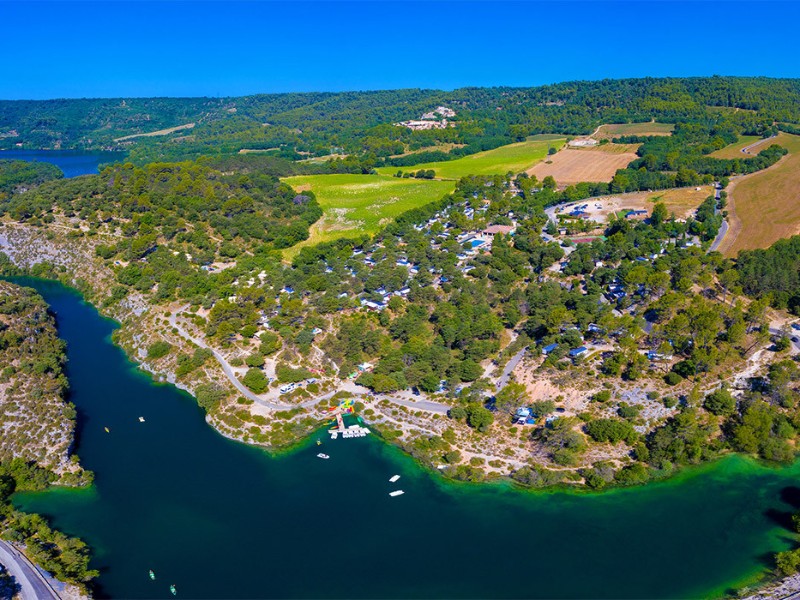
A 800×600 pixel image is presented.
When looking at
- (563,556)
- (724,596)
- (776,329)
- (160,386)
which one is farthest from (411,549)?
(776,329)

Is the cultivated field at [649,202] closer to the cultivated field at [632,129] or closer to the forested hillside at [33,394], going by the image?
the cultivated field at [632,129]

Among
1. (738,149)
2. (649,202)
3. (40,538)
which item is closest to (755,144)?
(738,149)

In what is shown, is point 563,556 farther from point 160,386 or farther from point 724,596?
point 160,386

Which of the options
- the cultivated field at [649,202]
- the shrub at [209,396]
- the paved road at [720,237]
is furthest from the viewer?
the cultivated field at [649,202]

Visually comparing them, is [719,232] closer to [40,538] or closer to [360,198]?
[360,198]

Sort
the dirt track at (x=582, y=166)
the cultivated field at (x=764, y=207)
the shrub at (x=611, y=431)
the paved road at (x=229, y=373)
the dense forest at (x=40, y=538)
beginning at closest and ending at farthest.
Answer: the dense forest at (x=40, y=538), the shrub at (x=611, y=431), the paved road at (x=229, y=373), the cultivated field at (x=764, y=207), the dirt track at (x=582, y=166)

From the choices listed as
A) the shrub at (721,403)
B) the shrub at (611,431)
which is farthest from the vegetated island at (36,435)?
the shrub at (721,403)

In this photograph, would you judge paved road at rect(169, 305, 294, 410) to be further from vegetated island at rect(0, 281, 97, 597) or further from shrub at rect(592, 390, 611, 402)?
shrub at rect(592, 390, 611, 402)
